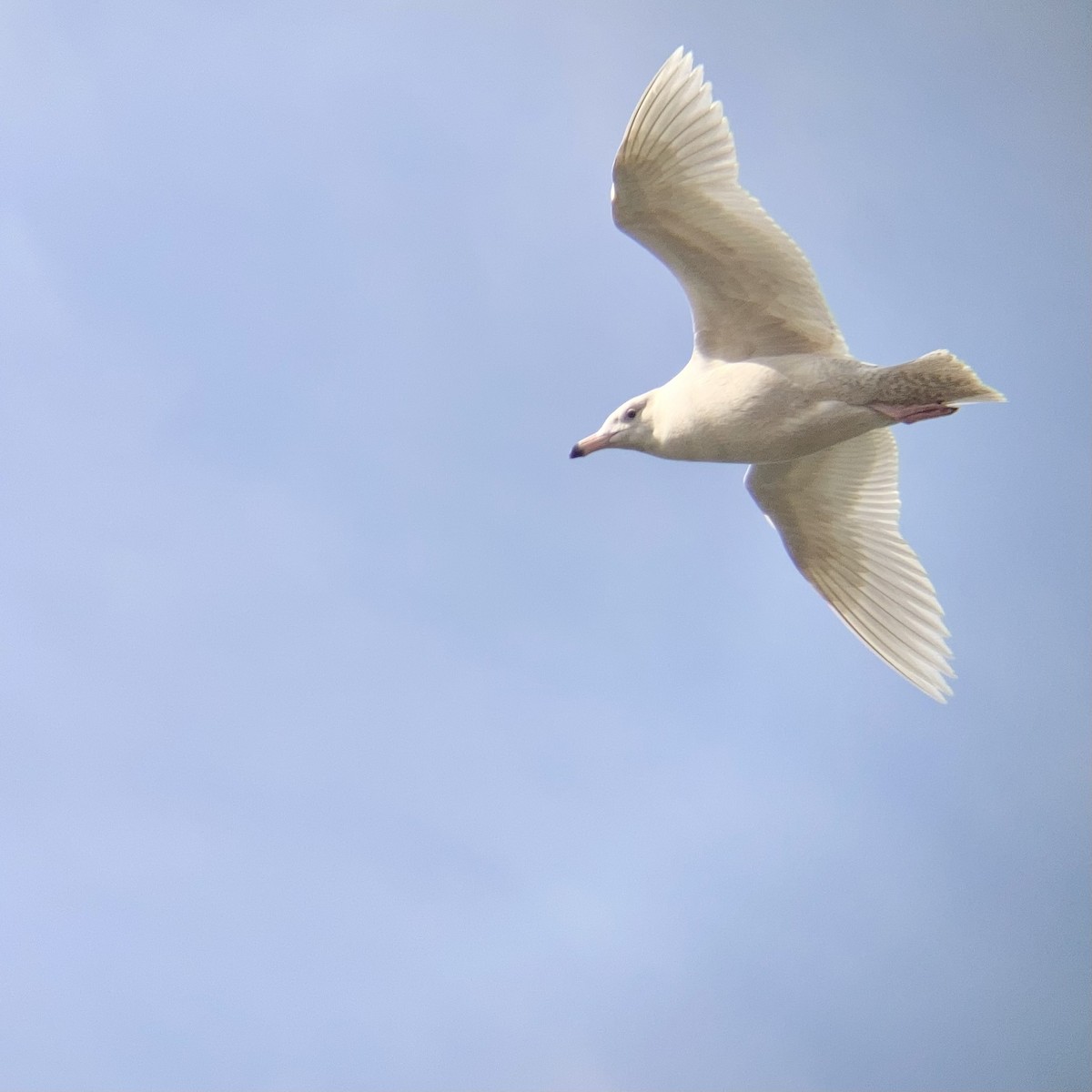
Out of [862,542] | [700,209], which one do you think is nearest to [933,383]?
[700,209]

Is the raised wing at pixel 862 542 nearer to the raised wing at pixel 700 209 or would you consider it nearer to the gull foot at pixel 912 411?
the gull foot at pixel 912 411

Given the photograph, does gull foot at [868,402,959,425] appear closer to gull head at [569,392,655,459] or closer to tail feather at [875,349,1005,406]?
tail feather at [875,349,1005,406]

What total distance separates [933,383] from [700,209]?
1736 millimetres

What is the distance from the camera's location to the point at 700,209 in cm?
941

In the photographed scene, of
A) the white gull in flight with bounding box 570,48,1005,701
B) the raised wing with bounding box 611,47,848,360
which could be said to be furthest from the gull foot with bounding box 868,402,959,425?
the raised wing with bounding box 611,47,848,360

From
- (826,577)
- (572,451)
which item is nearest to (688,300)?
(572,451)

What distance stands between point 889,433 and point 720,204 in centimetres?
246

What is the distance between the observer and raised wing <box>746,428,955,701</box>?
1090cm

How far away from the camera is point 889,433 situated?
11.0m

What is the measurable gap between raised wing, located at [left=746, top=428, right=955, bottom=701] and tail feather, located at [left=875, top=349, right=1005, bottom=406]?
4.75 feet

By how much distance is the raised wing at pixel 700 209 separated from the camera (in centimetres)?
937

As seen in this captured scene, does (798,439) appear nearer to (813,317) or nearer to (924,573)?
(813,317)

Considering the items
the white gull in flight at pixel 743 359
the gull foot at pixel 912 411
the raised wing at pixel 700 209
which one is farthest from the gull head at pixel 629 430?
the gull foot at pixel 912 411

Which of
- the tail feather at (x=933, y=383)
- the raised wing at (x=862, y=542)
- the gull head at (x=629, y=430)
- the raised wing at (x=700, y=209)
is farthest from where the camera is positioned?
the raised wing at (x=862, y=542)
